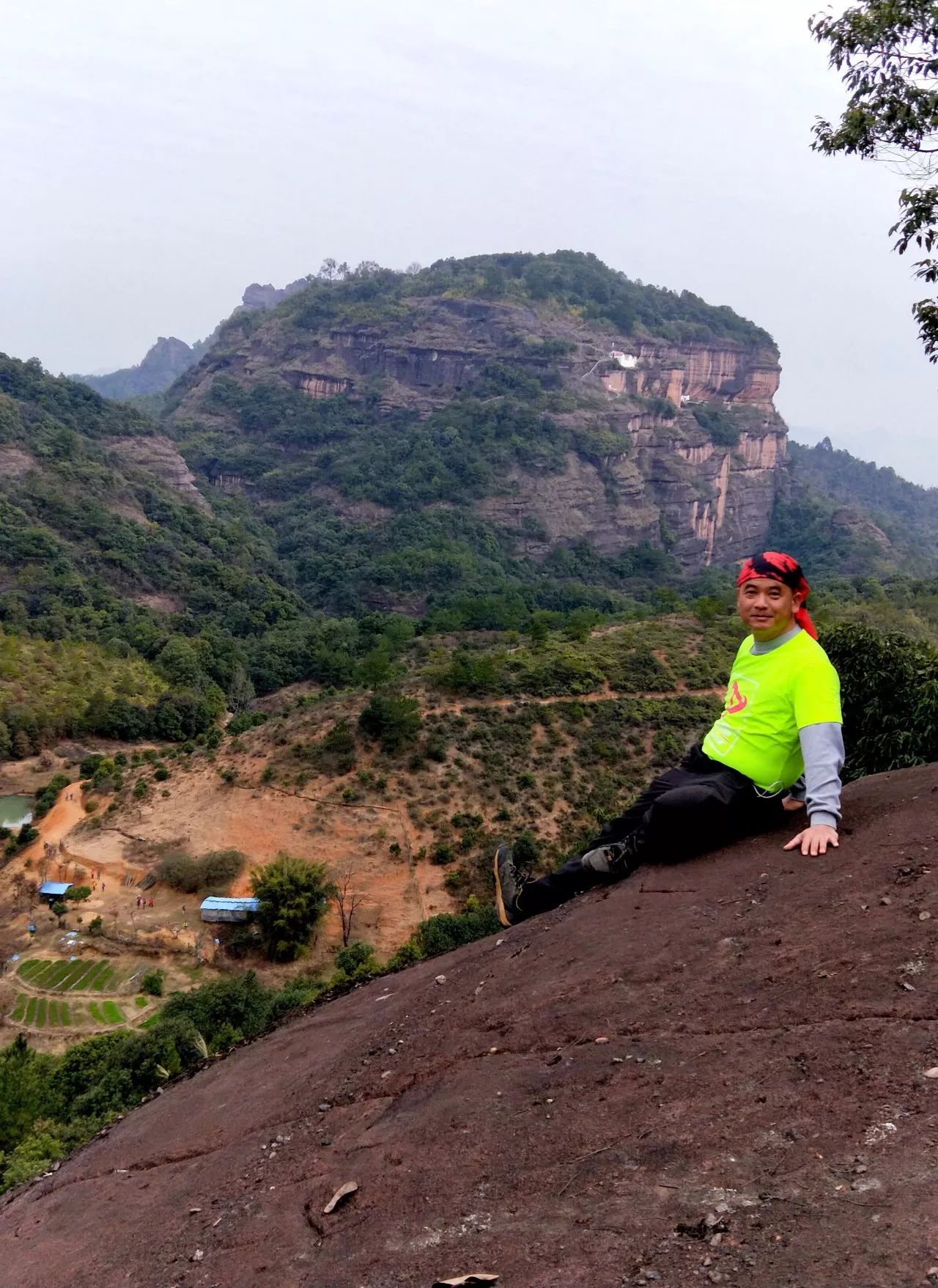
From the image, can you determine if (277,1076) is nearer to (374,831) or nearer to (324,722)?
(374,831)

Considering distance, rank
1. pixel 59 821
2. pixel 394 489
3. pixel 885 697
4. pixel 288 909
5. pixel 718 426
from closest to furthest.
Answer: pixel 885 697 → pixel 288 909 → pixel 59 821 → pixel 394 489 → pixel 718 426

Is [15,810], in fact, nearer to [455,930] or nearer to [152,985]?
[152,985]

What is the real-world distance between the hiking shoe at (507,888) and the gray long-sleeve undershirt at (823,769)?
1810 mm

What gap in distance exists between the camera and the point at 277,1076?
386 centimetres

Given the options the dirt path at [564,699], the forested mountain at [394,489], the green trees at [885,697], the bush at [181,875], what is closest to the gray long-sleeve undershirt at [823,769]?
the green trees at [885,697]

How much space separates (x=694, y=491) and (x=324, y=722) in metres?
61.1

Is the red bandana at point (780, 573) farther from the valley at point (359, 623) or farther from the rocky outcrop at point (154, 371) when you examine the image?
the rocky outcrop at point (154, 371)

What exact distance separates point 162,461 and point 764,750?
2433 inches

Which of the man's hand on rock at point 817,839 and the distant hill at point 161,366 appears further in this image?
the distant hill at point 161,366

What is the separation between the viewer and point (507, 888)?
465 centimetres

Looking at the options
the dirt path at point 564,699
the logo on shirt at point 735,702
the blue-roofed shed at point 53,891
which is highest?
the logo on shirt at point 735,702

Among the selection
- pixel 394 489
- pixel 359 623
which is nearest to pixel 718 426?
pixel 394 489

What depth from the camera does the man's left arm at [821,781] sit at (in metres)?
3.18

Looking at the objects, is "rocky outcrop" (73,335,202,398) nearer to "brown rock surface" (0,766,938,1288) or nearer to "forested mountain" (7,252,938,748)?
"forested mountain" (7,252,938,748)
